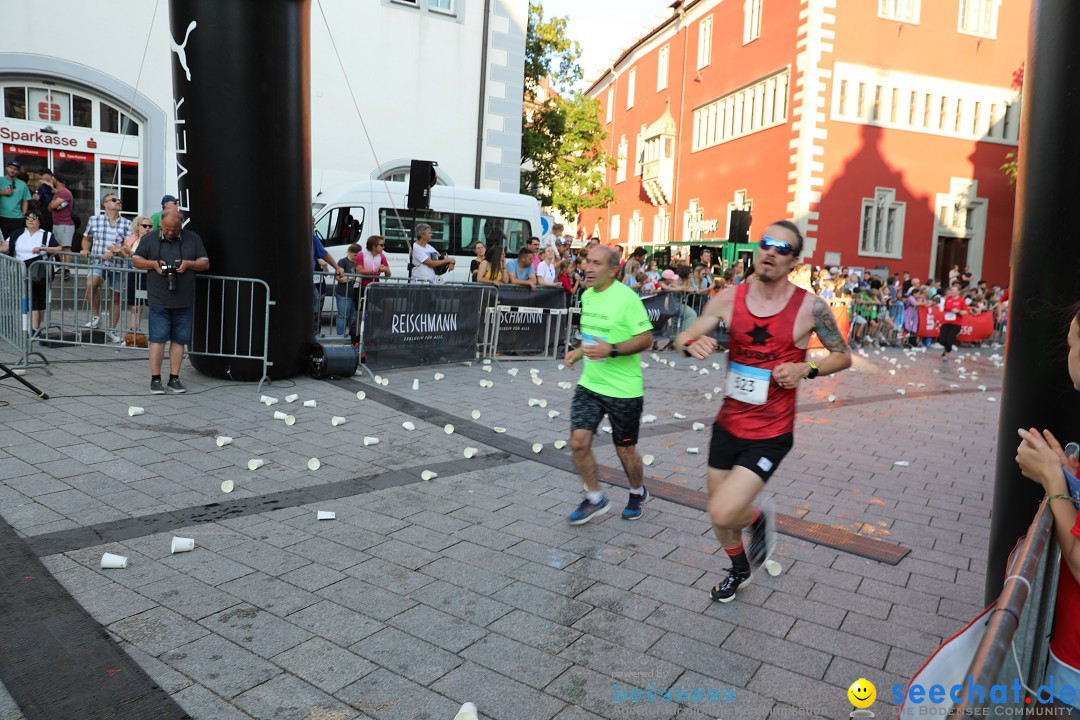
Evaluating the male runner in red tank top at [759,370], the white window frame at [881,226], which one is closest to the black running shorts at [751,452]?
the male runner in red tank top at [759,370]

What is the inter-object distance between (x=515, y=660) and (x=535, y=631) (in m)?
0.28

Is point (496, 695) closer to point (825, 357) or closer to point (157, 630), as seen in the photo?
point (157, 630)

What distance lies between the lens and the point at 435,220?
17.1m

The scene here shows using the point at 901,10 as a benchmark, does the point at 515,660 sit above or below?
below

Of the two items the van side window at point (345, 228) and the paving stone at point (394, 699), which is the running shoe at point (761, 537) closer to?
the paving stone at point (394, 699)

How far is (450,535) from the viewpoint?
188 inches

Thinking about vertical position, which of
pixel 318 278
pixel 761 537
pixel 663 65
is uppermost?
pixel 663 65

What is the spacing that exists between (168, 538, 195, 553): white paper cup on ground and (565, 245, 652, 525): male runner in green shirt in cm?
222

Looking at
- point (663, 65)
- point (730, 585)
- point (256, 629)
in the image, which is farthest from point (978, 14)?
point (256, 629)

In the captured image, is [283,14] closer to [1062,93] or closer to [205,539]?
[205,539]

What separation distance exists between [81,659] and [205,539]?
1328 mm

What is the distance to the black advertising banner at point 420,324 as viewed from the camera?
392 inches

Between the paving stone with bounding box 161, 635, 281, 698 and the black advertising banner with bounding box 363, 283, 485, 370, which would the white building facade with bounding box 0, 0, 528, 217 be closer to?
the black advertising banner with bounding box 363, 283, 485, 370

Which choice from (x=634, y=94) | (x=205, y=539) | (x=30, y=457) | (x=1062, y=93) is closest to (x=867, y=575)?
(x=1062, y=93)
